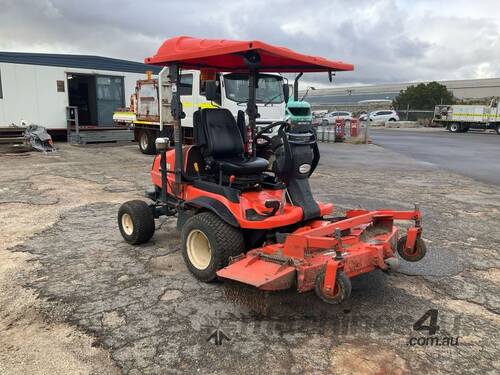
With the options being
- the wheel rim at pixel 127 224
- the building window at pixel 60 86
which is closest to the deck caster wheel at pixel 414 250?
the wheel rim at pixel 127 224

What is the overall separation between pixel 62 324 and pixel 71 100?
1785 centimetres

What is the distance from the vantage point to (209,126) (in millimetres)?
4453

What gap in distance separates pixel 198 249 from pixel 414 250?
6.38ft

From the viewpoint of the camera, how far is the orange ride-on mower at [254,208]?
3225 millimetres

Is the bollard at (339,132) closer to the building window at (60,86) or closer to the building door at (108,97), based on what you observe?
the building door at (108,97)

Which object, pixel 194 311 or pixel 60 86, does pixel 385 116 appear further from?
pixel 194 311

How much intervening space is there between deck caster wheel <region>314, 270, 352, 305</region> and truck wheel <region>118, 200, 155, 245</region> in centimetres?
244

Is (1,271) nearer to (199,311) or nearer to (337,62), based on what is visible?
(199,311)

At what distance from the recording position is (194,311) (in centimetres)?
344

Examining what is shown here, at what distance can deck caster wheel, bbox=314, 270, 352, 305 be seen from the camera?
2922 millimetres

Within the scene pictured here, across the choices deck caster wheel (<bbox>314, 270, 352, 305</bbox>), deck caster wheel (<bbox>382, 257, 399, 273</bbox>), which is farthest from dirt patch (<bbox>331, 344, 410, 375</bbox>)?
deck caster wheel (<bbox>382, 257, 399, 273</bbox>)

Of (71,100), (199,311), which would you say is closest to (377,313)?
(199,311)

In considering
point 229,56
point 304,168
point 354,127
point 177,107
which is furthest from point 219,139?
point 354,127

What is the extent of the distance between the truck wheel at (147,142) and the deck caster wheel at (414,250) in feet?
35.8
